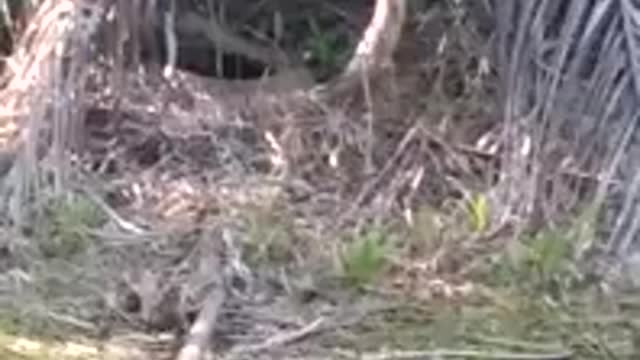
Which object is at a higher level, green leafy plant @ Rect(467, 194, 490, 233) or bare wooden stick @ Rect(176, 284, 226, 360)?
green leafy plant @ Rect(467, 194, 490, 233)

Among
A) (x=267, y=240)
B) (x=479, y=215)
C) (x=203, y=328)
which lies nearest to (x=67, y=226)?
(x=267, y=240)

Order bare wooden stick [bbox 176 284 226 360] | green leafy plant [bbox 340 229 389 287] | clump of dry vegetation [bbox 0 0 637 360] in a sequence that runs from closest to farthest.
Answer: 1. bare wooden stick [bbox 176 284 226 360]
2. clump of dry vegetation [bbox 0 0 637 360]
3. green leafy plant [bbox 340 229 389 287]

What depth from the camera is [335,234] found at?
349 cm

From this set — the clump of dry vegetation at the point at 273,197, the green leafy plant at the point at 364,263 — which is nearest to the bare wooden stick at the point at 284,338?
the clump of dry vegetation at the point at 273,197

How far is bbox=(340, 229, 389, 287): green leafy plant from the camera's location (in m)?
3.28

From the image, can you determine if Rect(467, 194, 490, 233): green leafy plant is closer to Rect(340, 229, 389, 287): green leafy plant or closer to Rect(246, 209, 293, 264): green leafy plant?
Rect(340, 229, 389, 287): green leafy plant

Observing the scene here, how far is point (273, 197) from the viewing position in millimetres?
3615

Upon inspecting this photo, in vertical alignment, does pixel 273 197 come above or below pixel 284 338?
above

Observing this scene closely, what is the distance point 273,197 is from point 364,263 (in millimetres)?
405

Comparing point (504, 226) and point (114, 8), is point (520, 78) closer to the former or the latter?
point (504, 226)

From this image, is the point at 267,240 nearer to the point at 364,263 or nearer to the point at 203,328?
the point at 364,263

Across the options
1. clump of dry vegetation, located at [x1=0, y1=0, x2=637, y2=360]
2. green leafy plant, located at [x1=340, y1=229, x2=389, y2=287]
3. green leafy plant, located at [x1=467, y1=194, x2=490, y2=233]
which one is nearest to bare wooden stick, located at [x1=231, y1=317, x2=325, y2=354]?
clump of dry vegetation, located at [x1=0, y1=0, x2=637, y2=360]

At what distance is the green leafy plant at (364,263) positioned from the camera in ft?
10.8

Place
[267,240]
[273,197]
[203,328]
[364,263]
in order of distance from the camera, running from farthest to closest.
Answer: [273,197], [267,240], [364,263], [203,328]
